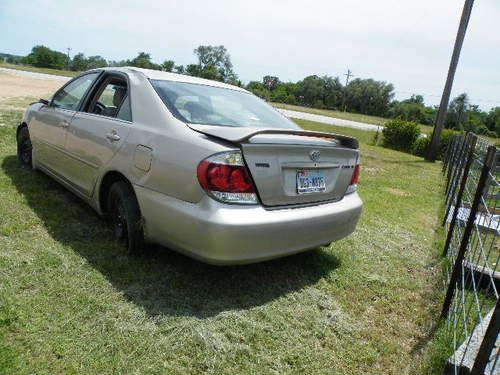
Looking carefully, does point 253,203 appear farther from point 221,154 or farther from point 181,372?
point 181,372

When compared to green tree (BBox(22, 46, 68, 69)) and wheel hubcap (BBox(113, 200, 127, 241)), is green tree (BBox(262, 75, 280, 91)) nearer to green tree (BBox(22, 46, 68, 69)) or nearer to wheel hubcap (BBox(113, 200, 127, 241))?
wheel hubcap (BBox(113, 200, 127, 241))

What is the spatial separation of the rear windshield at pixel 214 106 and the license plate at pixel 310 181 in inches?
27.2

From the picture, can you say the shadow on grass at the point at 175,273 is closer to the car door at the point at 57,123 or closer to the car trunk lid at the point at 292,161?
the car door at the point at 57,123

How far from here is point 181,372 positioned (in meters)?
2.12

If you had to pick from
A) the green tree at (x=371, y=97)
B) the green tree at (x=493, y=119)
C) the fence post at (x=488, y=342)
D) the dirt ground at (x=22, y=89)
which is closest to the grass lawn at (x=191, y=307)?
the fence post at (x=488, y=342)

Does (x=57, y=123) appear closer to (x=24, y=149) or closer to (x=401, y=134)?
(x=24, y=149)

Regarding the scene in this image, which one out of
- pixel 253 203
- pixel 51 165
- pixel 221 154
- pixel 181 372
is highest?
pixel 221 154

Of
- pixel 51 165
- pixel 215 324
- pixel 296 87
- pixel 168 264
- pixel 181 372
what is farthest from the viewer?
pixel 296 87

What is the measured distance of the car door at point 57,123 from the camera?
160 inches

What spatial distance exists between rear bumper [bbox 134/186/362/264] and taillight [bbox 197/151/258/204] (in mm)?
62

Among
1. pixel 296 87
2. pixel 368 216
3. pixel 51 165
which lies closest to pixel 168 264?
pixel 51 165

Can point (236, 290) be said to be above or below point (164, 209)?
below

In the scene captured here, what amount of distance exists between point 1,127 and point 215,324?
6.70 meters

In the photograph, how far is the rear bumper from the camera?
2500 millimetres
